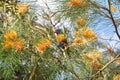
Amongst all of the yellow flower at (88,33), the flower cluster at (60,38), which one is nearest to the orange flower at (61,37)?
the flower cluster at (60,38)

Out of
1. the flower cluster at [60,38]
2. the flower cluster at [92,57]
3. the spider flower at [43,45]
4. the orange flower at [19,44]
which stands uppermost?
the orange flower at [19,44]

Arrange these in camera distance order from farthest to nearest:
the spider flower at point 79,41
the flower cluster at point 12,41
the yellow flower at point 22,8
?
the yellow flower at point 22,8
the spider flower at point 79,41
the flower cluster at point 12,41

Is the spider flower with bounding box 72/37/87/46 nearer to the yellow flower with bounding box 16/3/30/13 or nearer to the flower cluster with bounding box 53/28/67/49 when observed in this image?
the flower cluster with bounding box 53/28/67/49

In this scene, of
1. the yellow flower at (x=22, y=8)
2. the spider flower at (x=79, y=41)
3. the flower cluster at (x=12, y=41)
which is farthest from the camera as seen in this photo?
the yellow flower at (x=22, y=8)

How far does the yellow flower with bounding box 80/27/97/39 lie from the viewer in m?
1.22

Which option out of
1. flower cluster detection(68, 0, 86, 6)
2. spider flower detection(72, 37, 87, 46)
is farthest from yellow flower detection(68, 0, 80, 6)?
spider flower detection(72, 37, 87, 46)

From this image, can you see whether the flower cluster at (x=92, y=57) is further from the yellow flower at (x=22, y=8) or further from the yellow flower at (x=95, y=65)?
the yellow flower at (x=22, y=8)

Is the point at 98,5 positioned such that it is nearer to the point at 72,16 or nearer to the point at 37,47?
the point at 72,16

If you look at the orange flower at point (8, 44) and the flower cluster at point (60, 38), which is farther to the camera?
the flower cluster at point (60, 38)

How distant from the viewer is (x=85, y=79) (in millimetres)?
1234

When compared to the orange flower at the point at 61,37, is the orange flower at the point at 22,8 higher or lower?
higher

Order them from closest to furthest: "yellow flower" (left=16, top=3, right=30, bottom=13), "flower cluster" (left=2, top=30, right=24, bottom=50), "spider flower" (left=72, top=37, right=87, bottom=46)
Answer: "flower cluster" (left=2, top=30, right=24, bottom=50)
"spider flower" (left=72, top=37, right=87, bottom=46)
"yellow flower" (left=16, top=3, right=30, bottom=13)

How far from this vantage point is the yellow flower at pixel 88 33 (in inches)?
47.9

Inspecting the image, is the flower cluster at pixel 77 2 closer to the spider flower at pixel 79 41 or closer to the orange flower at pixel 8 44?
the spider flower at pixel 79 41
